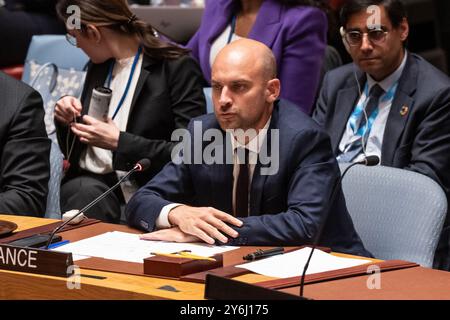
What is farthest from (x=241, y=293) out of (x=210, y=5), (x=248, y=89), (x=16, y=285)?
(x=210, y=5)

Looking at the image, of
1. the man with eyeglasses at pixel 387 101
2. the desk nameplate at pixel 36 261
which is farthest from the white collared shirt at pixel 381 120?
the desk nameplate at pixel 36 261

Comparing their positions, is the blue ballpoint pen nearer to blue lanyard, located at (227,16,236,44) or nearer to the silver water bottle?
the silver water bottle

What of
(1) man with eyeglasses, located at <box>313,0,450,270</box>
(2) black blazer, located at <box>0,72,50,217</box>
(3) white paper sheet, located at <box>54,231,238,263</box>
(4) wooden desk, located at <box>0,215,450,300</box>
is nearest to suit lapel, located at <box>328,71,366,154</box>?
(1) man with eyeglasses, located at <box>313,0,450,270</box>

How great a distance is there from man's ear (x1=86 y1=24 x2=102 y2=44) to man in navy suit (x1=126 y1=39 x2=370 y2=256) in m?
0.96

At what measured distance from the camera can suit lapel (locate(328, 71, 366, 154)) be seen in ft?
13.1

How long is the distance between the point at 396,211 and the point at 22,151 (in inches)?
53.0

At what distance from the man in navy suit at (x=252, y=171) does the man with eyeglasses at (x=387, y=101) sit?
0.81 m

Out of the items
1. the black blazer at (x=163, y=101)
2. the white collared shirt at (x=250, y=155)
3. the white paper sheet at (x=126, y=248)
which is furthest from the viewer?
the black blazer at (x=163, y=101)

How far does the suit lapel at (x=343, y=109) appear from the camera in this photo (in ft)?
13.1

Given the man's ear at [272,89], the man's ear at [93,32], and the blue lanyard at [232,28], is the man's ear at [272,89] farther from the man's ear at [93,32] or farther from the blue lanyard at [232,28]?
the blue lanyard at [232,28]

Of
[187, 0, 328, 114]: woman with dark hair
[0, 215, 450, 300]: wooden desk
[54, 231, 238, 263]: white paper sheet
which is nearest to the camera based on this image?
[0, 215, 450, 300]: wooden desk

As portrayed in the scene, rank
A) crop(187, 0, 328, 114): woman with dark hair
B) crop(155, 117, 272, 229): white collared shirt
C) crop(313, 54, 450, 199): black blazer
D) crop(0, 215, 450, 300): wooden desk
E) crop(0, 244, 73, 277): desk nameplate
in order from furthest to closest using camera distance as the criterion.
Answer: crop(187, 0, 328, 114): woman with dark hair
crop(313, 54, 450, 199): black blazer
crop(155, 117, 272, 229): white collared shirt
crop(0, 244, 73, 277): desk nameplate
crop(0, 215, 450, 300): wooden desk

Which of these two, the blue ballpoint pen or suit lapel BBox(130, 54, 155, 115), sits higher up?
suit lapel BBox(130, 54, 155, 115)

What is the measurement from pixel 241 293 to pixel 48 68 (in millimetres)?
2720
